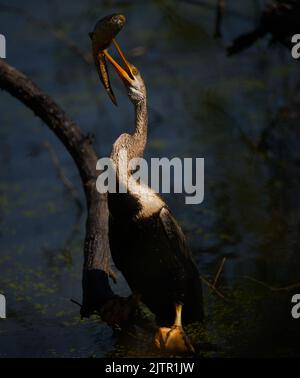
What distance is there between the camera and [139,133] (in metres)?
4.18

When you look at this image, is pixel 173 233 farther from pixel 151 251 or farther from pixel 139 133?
pixel 139 133

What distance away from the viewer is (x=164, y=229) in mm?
4055

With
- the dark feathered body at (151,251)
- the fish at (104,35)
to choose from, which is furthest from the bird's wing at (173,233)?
the fish at (104,35)

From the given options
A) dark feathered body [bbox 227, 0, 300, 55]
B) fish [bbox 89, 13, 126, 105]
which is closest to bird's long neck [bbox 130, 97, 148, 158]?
fish [bbox 89, 13, 126, 105]

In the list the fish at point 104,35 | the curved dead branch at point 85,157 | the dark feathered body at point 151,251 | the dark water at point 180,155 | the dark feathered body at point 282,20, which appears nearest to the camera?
the dark feathered body at point 151,251

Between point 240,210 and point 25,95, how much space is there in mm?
1800

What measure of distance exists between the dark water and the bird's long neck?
3.17 feet

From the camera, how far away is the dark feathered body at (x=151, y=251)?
3.98 meters

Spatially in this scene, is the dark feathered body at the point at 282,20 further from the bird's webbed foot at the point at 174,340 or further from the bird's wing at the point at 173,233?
the bird's webbed foot at the point at 174,340

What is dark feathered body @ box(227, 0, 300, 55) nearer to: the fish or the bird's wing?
the fish

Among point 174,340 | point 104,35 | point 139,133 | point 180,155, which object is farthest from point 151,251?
point 180,155

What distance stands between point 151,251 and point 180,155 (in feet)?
11.8

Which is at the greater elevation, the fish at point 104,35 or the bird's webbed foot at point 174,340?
the fish at point 104,35

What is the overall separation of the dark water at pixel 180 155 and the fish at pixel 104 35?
1.32 m
